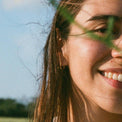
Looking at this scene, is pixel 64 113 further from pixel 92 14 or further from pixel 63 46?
pixel 92 14

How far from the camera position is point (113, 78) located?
1560mm

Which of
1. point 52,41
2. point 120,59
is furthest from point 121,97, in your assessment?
point 52,41

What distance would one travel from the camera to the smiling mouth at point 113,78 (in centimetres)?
155

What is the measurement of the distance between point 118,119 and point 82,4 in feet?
2.69

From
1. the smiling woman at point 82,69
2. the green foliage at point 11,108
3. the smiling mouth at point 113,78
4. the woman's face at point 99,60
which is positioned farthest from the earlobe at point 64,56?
the green foliage at point 11,108

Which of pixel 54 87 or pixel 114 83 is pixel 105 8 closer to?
pixel 114 83

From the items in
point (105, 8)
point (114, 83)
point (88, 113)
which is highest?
point (105, 8)

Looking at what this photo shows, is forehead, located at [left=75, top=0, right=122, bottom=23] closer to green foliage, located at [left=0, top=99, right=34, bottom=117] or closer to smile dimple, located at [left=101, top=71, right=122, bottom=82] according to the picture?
smile dimple, located at [left=101, top=71, right=122, bottom=82]

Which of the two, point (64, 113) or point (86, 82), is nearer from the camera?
point (86, 82)

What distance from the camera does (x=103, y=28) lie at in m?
1.50

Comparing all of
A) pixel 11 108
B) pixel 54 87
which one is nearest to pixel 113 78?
pixel 54 87

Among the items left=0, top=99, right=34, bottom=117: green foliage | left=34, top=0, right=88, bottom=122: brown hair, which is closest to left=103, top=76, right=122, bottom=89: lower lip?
left=34, top=0, right=88, bottom=122: brown hair

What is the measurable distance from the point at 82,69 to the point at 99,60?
12 cm

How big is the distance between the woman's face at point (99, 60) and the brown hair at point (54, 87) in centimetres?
38
